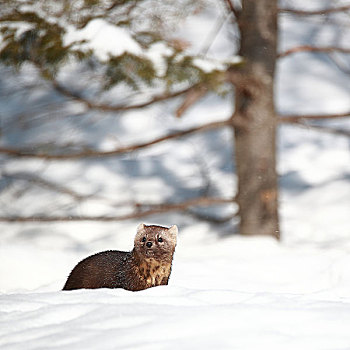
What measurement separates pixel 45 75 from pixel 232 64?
5.54ft

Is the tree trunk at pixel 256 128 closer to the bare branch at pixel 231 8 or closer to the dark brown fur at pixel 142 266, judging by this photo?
the bare branch at pixel 231 8

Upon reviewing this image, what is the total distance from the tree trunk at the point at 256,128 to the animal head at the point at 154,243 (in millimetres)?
3245

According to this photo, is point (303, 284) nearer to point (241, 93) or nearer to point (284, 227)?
point (241, 93)

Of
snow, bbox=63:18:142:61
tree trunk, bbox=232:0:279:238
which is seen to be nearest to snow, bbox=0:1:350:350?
snow, bbox=63:18:142:61

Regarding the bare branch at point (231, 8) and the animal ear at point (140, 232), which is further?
the bare branch at point (231, 8)

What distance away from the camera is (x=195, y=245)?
790 centimetres

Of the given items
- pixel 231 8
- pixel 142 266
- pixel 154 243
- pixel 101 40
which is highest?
pixel 101 40

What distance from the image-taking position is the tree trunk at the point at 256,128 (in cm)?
694

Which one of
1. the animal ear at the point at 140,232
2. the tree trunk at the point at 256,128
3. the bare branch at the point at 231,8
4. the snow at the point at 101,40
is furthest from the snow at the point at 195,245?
the bare branch at the point at 231,8

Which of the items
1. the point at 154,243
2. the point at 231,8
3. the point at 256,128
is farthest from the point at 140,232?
the point at 231,8

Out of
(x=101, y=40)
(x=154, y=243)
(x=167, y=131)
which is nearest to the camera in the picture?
(x=154, y=243)

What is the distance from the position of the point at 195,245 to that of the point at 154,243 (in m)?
4.21

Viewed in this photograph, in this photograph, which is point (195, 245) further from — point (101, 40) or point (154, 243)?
point (154, 243)

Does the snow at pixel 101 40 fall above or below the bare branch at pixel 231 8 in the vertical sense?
above
